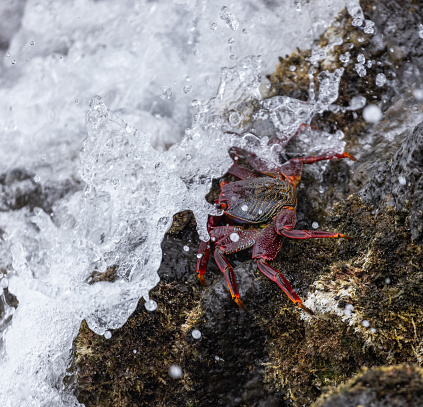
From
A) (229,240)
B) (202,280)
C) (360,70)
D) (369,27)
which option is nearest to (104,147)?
(229,240)

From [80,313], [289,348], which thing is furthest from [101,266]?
[289,348]

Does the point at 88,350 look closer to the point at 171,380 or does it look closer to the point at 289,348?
the point at 171,380

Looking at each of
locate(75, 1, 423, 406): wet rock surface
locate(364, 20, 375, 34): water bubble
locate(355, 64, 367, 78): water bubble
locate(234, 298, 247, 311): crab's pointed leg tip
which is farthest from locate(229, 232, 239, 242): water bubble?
locate(364, 20, 375, 34): water bubble

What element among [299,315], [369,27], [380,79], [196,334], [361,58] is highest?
[369,27]

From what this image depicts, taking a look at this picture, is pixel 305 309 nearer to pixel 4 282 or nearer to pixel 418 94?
pixel 418 94

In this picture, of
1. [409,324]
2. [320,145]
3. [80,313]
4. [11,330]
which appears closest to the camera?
[409,324]
